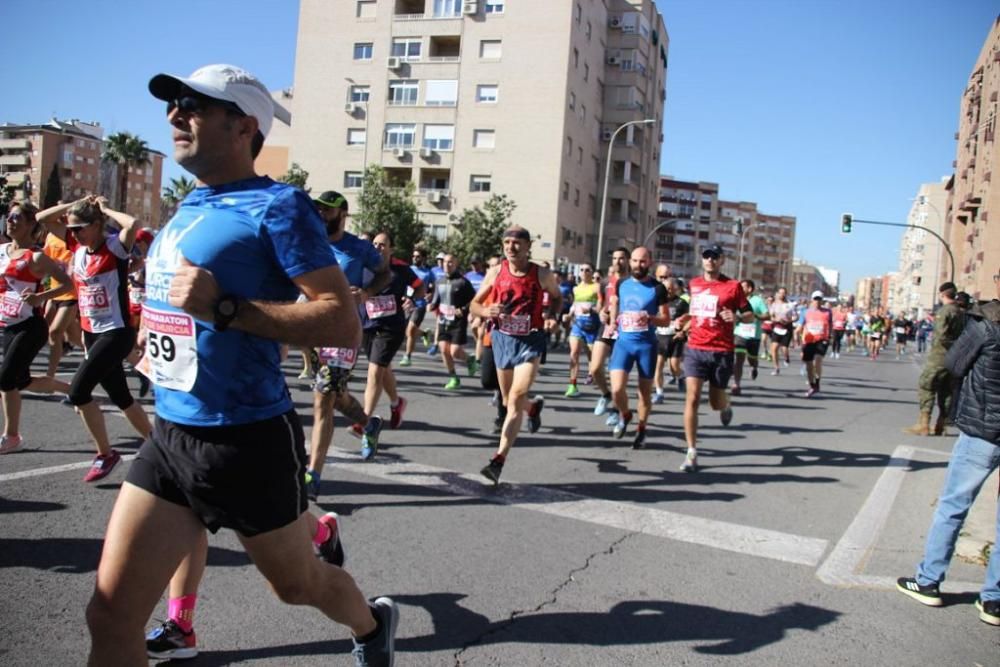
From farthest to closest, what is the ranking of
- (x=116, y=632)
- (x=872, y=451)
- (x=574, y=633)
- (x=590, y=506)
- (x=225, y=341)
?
(x=872, y=451)
(x=590, y=506)
(x=574, y=633)
(x=225, y=341)
(x=116, y=632)

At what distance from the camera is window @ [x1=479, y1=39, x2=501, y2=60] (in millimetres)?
52750

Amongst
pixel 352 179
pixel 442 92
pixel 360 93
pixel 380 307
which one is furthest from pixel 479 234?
pixel 380 307

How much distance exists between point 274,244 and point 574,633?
2.29m

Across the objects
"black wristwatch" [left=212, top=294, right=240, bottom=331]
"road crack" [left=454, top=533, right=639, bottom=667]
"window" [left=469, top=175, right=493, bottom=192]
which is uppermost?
"window" [left=469, top=175, right=493, bottom=192]

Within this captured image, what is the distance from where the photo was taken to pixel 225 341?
238cm

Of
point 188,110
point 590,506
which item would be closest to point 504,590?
point 590,506

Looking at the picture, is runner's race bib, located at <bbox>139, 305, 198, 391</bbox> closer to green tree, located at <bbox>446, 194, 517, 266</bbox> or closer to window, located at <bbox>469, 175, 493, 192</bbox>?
green tree, located at <bbox>446, 194, 517, 266</bbox>

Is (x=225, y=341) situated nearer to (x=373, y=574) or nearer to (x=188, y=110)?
(x=188, y=110)

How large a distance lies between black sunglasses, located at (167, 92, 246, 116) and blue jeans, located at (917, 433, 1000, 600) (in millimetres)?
4115

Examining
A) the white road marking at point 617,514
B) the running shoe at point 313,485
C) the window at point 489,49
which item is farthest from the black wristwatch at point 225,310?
the window at point 489,49

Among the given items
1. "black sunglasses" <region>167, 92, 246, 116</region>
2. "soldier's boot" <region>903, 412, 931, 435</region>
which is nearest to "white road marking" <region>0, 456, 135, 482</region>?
"black sunglasses" <region>167, 92, 246, 116</region>

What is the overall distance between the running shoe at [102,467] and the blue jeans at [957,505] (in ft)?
17.3

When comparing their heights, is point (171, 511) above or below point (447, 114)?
below

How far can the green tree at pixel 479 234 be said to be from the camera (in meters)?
46.0
